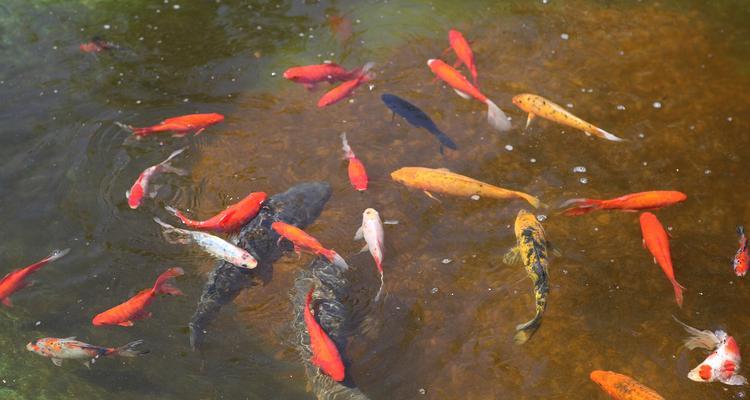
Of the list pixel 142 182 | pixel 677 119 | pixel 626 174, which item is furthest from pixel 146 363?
pixel 677 119

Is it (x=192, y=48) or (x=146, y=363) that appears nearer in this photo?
(x=146, y=363)

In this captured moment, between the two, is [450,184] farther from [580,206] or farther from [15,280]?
[15,280]

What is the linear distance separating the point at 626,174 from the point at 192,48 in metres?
5.08

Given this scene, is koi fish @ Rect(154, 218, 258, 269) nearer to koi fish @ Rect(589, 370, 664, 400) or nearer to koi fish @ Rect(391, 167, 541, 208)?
koi fish @ Rect(391, 167, 541, 208)

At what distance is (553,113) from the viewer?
6.47 metres

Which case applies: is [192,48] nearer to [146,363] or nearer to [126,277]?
[126,277]

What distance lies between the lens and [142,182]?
632 cm

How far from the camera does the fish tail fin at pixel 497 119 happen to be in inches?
262

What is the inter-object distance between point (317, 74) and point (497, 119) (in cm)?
192

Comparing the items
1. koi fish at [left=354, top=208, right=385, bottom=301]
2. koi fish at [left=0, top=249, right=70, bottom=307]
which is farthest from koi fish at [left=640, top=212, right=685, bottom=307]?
koi fish at [left=0, top=249, right=70, bottom=307]

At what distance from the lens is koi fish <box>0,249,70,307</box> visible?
18.7ft

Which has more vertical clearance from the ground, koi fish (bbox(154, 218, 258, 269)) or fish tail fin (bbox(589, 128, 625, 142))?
fish tail fin (bbox(589, 128, 625, 142))

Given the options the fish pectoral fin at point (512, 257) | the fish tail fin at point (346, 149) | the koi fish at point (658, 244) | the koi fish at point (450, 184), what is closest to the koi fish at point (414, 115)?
the fish tail fin at point (346, 149)

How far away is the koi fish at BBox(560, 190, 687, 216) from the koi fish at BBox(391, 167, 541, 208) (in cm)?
48
